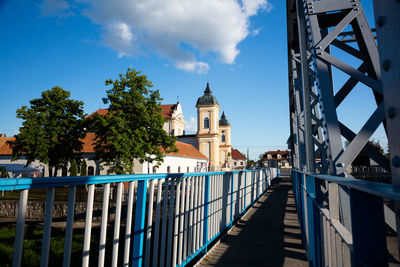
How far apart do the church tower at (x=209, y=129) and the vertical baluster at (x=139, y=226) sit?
1929 inches

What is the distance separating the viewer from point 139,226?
228 centimetres

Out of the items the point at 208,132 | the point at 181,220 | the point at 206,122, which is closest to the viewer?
the point at 181,220

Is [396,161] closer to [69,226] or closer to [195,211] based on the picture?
[69,226]

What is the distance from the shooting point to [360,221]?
88cm

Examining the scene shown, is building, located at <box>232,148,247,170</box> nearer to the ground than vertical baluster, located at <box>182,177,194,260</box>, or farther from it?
farther from it

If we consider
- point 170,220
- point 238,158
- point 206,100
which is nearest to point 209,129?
point 206,100

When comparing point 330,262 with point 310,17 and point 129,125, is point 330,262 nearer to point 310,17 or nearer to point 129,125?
point 310,17

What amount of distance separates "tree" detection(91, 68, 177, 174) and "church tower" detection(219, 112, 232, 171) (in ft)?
136

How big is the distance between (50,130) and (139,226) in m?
27.1

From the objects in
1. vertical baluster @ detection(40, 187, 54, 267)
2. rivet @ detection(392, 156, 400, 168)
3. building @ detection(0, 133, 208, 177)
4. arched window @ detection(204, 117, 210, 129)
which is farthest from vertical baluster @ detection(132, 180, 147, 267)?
arched window @ detection(204, 117, 210, 129)

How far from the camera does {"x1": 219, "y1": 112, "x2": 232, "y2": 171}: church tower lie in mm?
65481

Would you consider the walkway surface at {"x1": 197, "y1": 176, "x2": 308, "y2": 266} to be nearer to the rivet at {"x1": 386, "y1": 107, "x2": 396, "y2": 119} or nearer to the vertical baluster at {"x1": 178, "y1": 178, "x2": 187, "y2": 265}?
the vertical baluster at {"x1": 178, "y1": 178, "x2": 187, "y2": 265}

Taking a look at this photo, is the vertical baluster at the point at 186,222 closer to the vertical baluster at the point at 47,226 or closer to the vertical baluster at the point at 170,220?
the vertical baluster at the point at 170,220

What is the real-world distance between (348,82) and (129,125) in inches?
803
